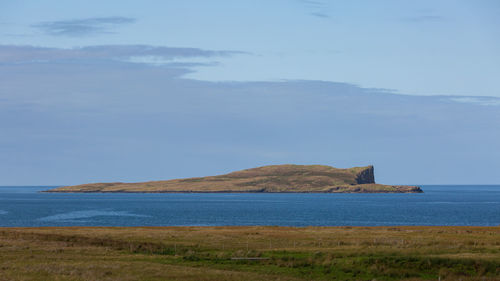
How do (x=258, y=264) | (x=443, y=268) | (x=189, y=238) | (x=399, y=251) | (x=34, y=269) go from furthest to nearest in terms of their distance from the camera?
(x=189, y=238)
(x=399, y=251)
(x=258, y=264)
(x=443, y=268)
(x=34, y=269)

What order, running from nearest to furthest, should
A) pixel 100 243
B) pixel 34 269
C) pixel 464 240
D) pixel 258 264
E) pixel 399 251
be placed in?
1. pixel 34 269
2. pixel 258 264
3. pixel 399 251
4. pixel 100 243
5. pixel 464 240

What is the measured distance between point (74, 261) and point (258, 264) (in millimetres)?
14007

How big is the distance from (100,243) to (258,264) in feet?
71.4

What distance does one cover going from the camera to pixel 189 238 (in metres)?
70.4

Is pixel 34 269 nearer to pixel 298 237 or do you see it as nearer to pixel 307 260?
pixel 307 260

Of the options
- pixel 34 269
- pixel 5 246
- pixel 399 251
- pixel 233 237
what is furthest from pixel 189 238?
pixel 34 269

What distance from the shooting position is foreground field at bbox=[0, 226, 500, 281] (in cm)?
4016

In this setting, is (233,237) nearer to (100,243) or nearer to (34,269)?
(100,243)

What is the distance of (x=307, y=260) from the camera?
47.0 metres

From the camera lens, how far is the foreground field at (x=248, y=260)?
4016cm

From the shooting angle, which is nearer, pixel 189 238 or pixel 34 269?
pixel 34 269

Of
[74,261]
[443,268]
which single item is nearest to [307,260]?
[443,268]

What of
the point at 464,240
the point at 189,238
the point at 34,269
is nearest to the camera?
the point at 34,269

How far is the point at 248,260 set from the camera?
47938 millimetres
